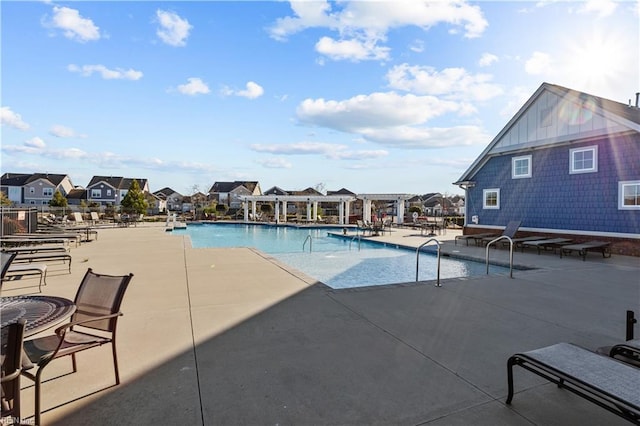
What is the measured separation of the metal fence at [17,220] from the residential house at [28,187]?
47171 mm

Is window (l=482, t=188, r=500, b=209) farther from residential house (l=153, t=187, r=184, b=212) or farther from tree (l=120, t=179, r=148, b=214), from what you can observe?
residential house (l=153, t=187, r=184, b=212)

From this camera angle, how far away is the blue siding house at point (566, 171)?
10.8 meters

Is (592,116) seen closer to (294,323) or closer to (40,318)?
(294,323)

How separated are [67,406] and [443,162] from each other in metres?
30.4

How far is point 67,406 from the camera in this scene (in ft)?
7.99

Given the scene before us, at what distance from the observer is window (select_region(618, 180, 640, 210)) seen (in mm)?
10455

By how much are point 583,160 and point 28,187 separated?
209 feet

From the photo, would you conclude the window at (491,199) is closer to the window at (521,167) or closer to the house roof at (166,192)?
the window at (521,167)

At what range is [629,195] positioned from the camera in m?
10.6

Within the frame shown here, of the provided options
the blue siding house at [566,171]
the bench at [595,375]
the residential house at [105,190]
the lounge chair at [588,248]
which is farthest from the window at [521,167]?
the residential house at [105,190]

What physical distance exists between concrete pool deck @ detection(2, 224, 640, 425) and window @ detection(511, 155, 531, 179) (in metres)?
8.09

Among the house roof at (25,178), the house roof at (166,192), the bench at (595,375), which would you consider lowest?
the bench at (595,375)

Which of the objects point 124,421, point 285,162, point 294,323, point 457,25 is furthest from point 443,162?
point 124,421

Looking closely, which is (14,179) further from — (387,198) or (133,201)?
(387,198)
